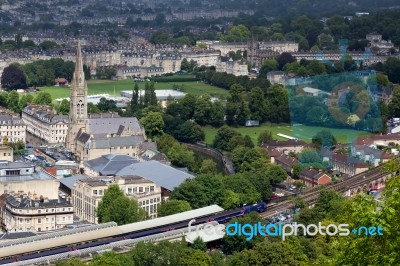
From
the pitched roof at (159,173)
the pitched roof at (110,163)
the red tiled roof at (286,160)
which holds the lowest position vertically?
the red tiled roof at (286,160)

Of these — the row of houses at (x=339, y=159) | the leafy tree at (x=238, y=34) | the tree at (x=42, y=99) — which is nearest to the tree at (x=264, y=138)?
the row of houses at (x=339, y=159)

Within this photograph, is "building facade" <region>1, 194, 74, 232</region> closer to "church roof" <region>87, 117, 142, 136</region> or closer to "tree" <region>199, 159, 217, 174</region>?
"tree" <region>199, 159, 217, 174</region>

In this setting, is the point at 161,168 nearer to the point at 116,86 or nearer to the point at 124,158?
the point at 124,158

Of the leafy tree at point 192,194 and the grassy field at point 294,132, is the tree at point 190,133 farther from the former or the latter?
the leafy tree at point 192,194

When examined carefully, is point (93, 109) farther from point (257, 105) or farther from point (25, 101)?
point (257, 105)

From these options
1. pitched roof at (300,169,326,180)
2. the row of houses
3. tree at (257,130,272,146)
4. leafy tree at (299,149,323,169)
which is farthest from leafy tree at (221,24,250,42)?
pitched roof at (300,169,326,180)

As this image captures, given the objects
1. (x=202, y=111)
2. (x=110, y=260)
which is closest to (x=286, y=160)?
(x=202, y=111)

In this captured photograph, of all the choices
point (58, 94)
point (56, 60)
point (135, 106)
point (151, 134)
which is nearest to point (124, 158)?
point (151, 134)
